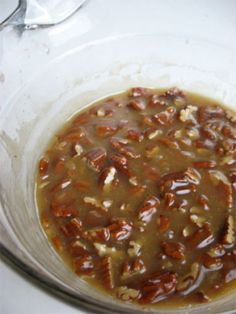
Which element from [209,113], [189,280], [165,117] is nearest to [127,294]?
[189,280]

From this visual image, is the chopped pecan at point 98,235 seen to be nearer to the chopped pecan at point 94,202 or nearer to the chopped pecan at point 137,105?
the chopped pecan at point 94,202

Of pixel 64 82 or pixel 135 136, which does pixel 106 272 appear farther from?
pixel 64 82

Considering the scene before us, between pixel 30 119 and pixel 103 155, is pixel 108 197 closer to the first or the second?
pixel 103 155

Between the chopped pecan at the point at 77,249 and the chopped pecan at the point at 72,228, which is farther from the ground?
the chopped pecan at the point at 72,228

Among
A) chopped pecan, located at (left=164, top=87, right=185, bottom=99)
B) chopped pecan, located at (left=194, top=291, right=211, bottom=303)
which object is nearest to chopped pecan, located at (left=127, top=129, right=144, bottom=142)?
chopped pecan, located at (left=164, top=87, right=185, bottom=99)

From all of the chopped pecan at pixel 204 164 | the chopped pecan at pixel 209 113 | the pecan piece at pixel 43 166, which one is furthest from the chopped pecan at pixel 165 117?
the pecan piece at pixel 43 166

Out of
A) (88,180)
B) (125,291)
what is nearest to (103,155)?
(88,180)

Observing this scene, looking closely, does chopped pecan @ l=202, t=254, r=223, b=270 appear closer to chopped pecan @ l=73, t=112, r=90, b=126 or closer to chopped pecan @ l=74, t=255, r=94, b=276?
chopped pecan @ l=74, t=255, r=94, b=276
